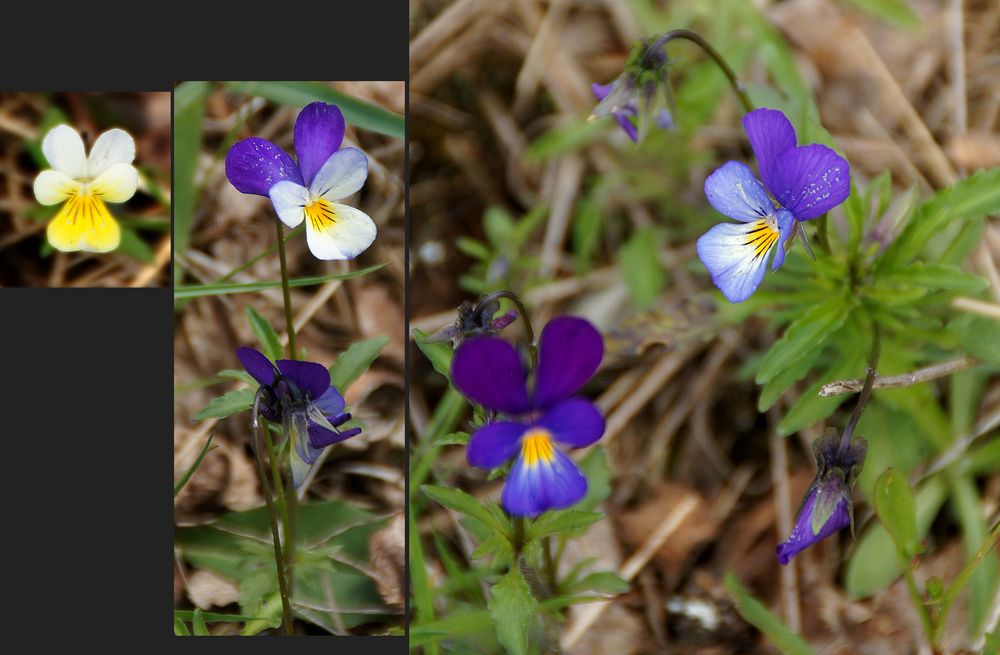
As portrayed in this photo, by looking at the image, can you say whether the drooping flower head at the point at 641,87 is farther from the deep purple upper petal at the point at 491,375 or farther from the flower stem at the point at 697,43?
the deep purple upper petal at the point at 491,375

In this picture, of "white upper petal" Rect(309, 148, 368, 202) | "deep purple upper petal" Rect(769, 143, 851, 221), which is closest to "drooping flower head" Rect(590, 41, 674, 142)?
"deep purple upper petal" Rect(769, 143, 851, 221)

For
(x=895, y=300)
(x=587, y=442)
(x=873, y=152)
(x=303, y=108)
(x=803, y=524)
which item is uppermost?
(x=873, y=152)

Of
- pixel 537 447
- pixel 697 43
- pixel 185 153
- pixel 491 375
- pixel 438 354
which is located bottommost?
pixel 537 447

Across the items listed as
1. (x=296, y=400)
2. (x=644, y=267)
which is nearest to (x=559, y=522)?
(x=296, y=400)

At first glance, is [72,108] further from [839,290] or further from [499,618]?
[839,290]

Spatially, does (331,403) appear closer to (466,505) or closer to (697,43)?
(466,505)

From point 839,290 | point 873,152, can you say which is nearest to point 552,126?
point 873,152
